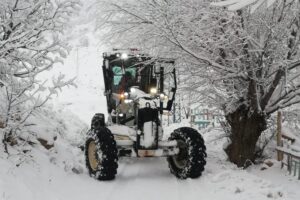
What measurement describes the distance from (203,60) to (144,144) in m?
2.02

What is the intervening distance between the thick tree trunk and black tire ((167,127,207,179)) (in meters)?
1.34

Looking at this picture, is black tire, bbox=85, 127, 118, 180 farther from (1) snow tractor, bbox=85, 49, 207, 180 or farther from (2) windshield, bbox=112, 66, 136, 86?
(2) windshield, bbox=112, 66, 136, 86

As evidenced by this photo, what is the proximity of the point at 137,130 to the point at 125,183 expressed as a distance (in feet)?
3.24

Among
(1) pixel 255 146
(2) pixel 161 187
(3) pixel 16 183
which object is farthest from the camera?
(1) pixel 255 146

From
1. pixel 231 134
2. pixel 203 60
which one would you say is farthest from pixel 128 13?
pixel 231 134

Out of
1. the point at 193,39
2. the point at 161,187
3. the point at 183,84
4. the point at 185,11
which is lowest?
the point at 161,187

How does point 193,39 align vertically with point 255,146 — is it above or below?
above

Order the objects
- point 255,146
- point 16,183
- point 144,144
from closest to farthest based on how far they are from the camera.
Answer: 1. point 16,183
2. point 144,144
3. point 255,146

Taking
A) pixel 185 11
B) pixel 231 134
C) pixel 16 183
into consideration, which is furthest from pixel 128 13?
pixel 16 183

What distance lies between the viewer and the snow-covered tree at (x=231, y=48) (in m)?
8.12

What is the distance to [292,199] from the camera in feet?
22.1

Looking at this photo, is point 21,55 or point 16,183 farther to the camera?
point 21,55

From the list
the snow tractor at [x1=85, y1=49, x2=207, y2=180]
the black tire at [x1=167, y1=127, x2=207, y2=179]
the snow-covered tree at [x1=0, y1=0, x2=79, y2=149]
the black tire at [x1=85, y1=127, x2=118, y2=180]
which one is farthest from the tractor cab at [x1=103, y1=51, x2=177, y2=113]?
the snow-covered tree at [x1=0, y1=0, x2=79, y2=149]

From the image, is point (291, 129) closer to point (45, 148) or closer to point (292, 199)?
point (292, 199)
